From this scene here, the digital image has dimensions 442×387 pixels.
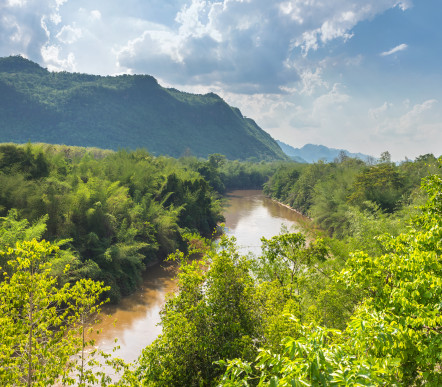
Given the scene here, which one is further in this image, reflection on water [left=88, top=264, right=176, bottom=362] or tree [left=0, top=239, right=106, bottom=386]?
reflection on water [left=88, top=264, right=176, bottom=362]

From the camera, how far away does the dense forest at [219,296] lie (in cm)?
373

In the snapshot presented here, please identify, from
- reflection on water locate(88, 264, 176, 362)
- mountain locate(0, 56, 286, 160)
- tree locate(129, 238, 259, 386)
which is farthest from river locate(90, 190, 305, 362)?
mountain locate(0, 56, 286, 160)

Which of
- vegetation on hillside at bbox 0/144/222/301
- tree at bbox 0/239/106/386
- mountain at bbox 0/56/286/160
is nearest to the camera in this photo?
tree at bbox 0/239/106/386

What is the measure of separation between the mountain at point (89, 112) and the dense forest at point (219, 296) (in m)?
96.5

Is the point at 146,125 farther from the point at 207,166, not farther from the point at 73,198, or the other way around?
the point at 73,198

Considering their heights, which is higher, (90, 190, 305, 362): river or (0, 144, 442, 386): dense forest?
(0, 144, 442, 386): dense forest

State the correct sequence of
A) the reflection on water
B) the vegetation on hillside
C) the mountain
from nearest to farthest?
the reflection on water, the vegetation on hillside, the mountain

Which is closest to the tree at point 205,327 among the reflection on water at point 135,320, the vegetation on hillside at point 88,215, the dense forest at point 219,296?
the dense forest at point 219,296

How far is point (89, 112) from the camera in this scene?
529ft

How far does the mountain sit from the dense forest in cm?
9651

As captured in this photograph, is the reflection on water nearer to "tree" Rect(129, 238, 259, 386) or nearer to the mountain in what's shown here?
"tree" Rect(129, 238, 259, 386)

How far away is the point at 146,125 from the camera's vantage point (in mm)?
177125

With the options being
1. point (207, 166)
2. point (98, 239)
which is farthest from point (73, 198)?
point (207, 166)

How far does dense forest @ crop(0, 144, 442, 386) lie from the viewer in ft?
12.2
